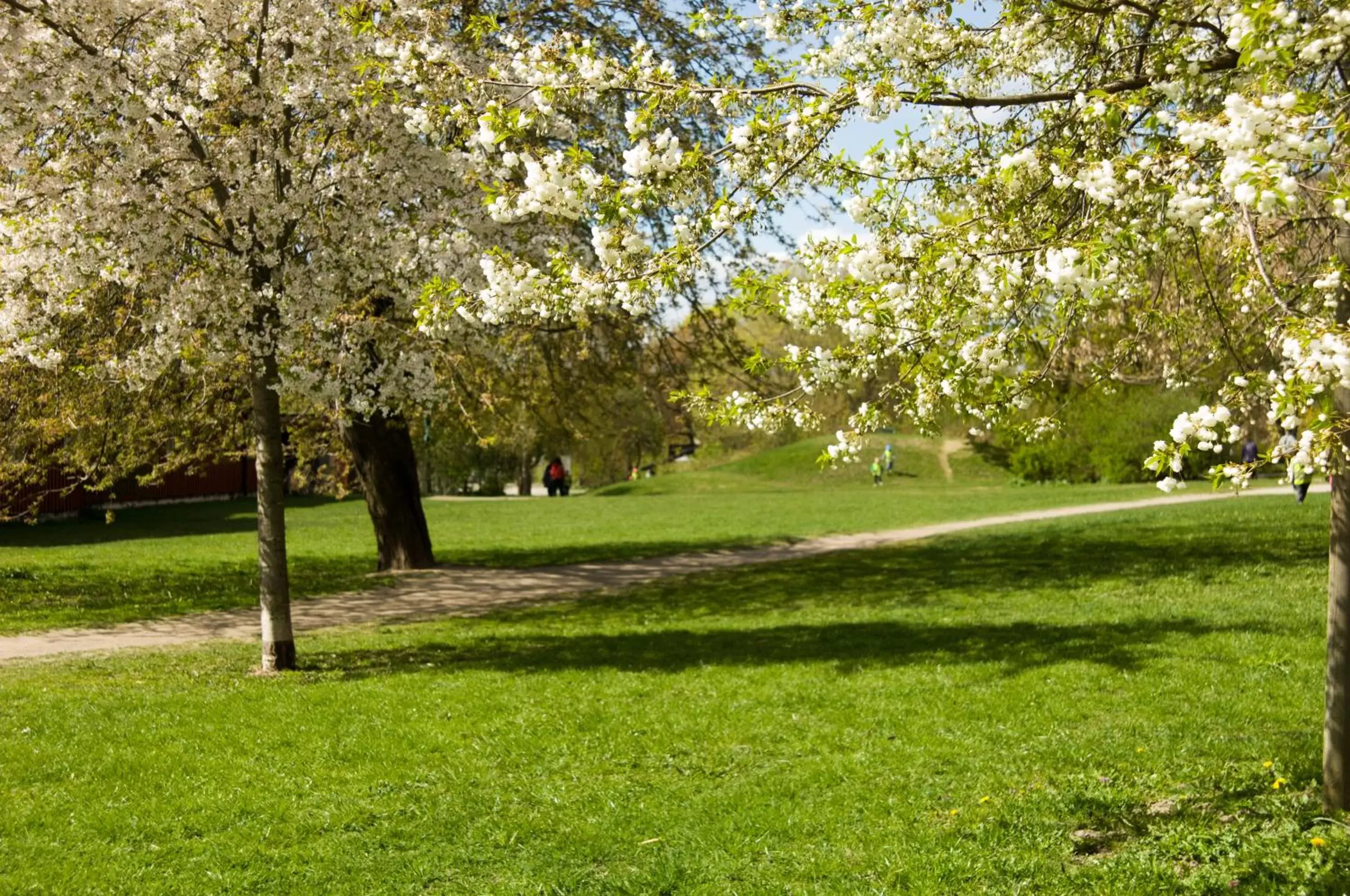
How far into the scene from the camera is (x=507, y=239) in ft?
37.8

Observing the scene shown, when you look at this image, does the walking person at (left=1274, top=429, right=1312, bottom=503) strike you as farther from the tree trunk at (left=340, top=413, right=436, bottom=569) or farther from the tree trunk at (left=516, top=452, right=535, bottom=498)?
the tree trunk at (left=516, top=452, right=535, bottom=498)

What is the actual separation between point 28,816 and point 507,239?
685cm

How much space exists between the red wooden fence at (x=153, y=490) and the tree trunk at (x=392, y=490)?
464cm

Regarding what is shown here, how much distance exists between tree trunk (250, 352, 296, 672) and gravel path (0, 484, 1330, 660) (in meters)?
2.44

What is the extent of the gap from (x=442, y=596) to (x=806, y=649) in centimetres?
597

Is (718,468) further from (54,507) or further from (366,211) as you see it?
(366,211)

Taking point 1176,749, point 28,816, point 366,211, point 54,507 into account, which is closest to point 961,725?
point 1176,749

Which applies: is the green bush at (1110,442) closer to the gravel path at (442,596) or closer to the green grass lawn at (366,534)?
the green grass lawn at (366,534)

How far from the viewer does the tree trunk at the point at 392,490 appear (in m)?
16.0

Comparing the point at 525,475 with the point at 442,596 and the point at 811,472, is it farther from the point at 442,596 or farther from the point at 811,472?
the point at 442,596

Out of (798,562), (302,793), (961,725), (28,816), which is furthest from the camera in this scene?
(798,562)

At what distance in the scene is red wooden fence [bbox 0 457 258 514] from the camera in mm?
24609

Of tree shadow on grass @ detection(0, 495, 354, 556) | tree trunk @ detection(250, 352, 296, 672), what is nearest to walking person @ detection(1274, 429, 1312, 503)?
tree trunk @ detection(250, 352, 296, 672)

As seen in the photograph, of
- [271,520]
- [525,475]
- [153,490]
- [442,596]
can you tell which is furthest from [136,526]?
[525,475]
